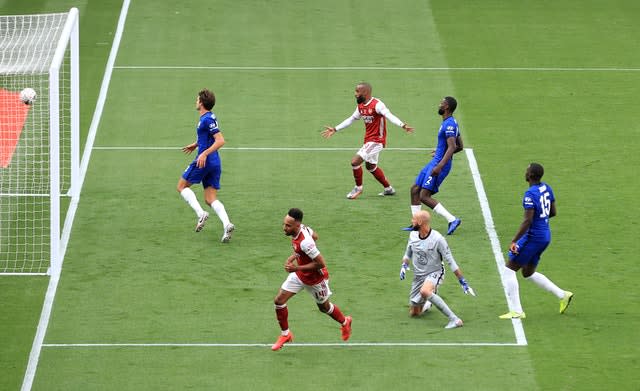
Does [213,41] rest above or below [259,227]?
below

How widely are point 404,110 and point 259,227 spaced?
251 inches

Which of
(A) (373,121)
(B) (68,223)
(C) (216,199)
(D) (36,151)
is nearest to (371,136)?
(A) (373,121)

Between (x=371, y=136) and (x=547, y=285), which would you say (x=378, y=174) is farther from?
(x=547, y=285)

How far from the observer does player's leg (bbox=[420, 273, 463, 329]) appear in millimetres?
15891

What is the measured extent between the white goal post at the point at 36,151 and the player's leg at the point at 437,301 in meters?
5.42

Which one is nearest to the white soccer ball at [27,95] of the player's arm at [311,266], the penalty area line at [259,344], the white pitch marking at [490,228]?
the penalty area line at [259,344]

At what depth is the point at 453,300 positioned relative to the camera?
1727cm

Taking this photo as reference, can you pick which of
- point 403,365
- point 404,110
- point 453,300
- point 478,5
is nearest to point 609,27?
point 478,5

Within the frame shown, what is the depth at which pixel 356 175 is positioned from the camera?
2112 cm

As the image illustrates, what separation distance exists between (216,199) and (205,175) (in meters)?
0.42

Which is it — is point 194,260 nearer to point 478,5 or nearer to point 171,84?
point 171,84

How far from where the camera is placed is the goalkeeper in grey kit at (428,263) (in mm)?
15773

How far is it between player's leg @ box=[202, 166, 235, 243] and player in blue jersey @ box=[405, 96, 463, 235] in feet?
9.08

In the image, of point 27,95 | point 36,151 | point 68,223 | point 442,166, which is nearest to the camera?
point 442,166
